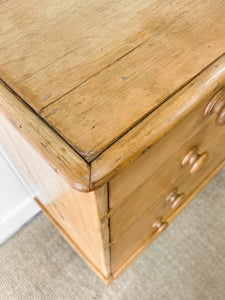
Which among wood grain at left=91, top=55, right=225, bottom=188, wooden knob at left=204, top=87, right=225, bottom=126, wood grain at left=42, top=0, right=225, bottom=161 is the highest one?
wood grain at left=42, top=0, right=225, bottom=161

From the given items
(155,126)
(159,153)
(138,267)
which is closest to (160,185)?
(159,153)

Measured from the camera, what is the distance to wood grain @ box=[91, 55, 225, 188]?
35 centimetres

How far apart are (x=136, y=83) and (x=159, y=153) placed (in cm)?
14

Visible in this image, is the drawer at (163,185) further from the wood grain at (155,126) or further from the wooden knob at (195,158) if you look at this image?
the wood grain at (155,126)

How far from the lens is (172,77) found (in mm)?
421

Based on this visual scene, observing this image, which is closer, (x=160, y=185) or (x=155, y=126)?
(x=155, y=126)

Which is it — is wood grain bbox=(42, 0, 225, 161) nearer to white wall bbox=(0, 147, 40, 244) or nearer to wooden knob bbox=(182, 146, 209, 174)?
wooden knob bbox=(182, 146, 209, 174)

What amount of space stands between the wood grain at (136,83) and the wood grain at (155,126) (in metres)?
0.01

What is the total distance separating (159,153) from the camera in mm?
488

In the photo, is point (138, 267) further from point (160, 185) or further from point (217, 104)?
point (217, 104)

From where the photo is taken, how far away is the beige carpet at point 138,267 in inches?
37.0

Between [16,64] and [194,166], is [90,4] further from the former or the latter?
[194,166]

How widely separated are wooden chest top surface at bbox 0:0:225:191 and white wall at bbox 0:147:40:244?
0.45m

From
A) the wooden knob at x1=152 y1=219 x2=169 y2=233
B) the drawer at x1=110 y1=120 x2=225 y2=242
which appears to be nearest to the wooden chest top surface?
the drawer at x1=110 y1=120 x2=225 y2=242
